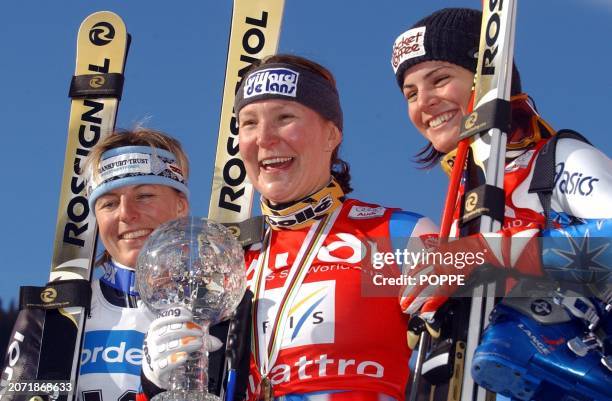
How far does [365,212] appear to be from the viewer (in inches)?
263

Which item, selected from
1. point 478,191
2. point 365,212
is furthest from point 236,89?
point 478,191

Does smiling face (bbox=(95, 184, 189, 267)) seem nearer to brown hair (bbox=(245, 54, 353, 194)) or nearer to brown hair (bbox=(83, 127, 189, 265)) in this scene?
brown hair (bbox=(83, 127, 189, 265))

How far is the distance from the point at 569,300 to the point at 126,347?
263 cm

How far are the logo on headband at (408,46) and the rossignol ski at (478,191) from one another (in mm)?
349

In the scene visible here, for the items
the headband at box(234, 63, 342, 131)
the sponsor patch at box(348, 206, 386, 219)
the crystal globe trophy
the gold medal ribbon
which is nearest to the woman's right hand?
the crystal globe trophy

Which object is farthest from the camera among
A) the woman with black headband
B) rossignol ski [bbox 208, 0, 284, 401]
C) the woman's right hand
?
rossignol ski [bbox 208, 0, 284, 401]

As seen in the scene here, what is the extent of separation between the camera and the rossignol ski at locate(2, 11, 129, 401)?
7301mm

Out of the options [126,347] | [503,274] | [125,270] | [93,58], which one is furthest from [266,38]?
[503,274]

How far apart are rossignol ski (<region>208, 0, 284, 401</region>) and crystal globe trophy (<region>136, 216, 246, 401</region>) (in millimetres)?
1370

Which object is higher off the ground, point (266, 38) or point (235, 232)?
point (266, 38)

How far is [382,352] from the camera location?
240 inches

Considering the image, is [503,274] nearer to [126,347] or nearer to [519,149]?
[519,149]

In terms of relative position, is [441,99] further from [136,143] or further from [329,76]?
[136,143]

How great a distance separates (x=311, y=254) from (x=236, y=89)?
1.86 m
